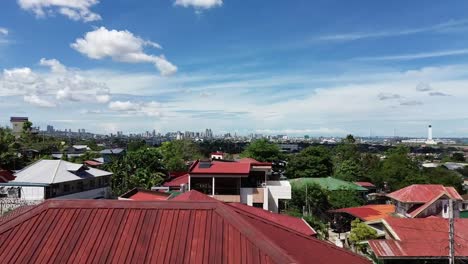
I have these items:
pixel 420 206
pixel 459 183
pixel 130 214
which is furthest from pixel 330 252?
pixel 459 183

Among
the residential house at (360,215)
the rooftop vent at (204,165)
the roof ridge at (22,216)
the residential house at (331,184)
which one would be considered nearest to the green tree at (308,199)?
the residential house at (360,215)

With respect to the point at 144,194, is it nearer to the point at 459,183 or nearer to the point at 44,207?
the point at 44,207

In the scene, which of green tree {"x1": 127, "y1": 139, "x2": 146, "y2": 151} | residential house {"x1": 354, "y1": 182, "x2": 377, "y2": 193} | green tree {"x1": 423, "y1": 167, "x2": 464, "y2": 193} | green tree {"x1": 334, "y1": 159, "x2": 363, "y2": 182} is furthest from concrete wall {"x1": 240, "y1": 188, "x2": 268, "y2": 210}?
green tree {"x1": 127, "y1": 139, "x2": 146, "y2": 151}

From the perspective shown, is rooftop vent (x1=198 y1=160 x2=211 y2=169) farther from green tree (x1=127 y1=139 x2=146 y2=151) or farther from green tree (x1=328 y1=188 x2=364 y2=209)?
green tree (x1=127 y1=139 x2=146 y2=151)

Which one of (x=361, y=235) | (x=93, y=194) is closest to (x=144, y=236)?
(x=361, y=235)

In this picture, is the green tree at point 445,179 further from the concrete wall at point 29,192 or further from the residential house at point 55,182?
the concrete wall at point 29,192

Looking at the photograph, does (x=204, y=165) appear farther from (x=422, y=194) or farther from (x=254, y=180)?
(x=422, y=194)
